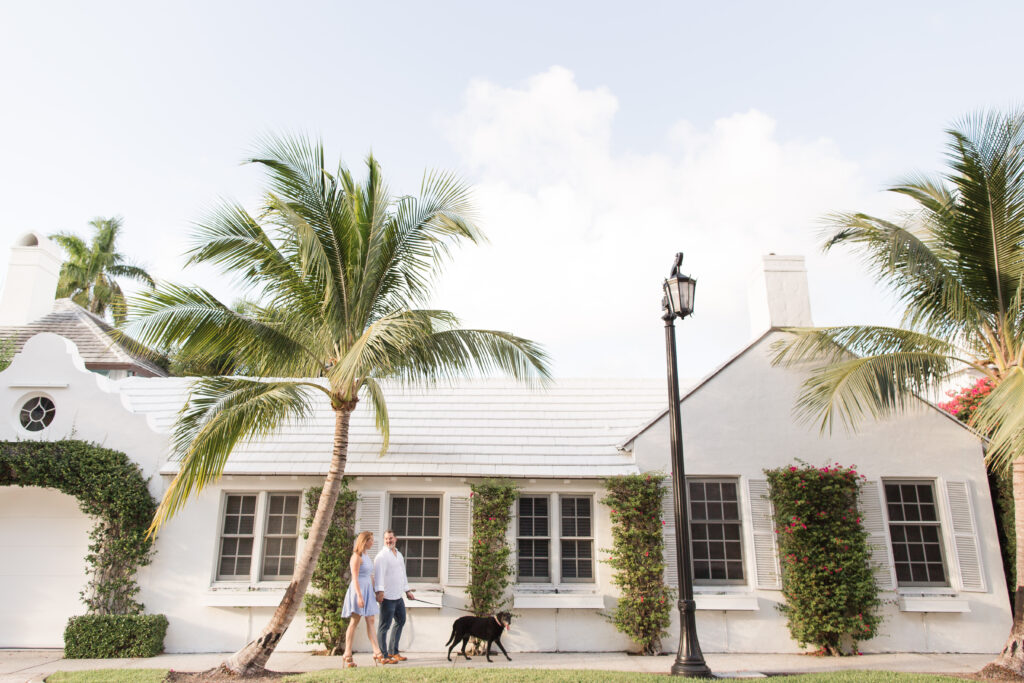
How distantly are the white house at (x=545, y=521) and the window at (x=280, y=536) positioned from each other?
0.08 feet

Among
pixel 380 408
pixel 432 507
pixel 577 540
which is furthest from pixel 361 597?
pixel 577 540

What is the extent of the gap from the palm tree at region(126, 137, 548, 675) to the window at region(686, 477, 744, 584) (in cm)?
377

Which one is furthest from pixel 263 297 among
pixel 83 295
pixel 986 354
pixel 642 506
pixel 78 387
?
pixel 83 295

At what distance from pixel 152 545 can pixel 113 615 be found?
3.69 ft

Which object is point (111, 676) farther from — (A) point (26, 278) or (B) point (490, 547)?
(A) point (26, 278)

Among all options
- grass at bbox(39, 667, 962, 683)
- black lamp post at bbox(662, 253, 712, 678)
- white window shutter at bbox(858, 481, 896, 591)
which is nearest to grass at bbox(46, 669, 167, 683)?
grass at bbox(39, 667, 962, 683)

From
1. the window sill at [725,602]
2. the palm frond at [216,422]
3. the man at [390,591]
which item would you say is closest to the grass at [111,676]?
the palm frond at [216,422]

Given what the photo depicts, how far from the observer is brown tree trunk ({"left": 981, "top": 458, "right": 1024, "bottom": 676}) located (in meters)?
8.82

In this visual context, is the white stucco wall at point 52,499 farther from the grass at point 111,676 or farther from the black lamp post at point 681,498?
the black lamp post at point 681,498

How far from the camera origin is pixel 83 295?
102 feet

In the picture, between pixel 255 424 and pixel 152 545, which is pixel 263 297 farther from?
pixel 152 545

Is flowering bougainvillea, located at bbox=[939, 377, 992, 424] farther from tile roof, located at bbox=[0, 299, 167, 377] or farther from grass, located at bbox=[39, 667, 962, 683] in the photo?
tile roof, located at bbox=[0, 299, 167, 377]

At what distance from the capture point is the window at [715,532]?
36.3 feet

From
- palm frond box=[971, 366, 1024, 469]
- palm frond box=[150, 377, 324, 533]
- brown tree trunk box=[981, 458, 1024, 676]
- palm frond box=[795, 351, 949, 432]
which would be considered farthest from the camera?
palm frond box=[795, 351, 949, 432]
